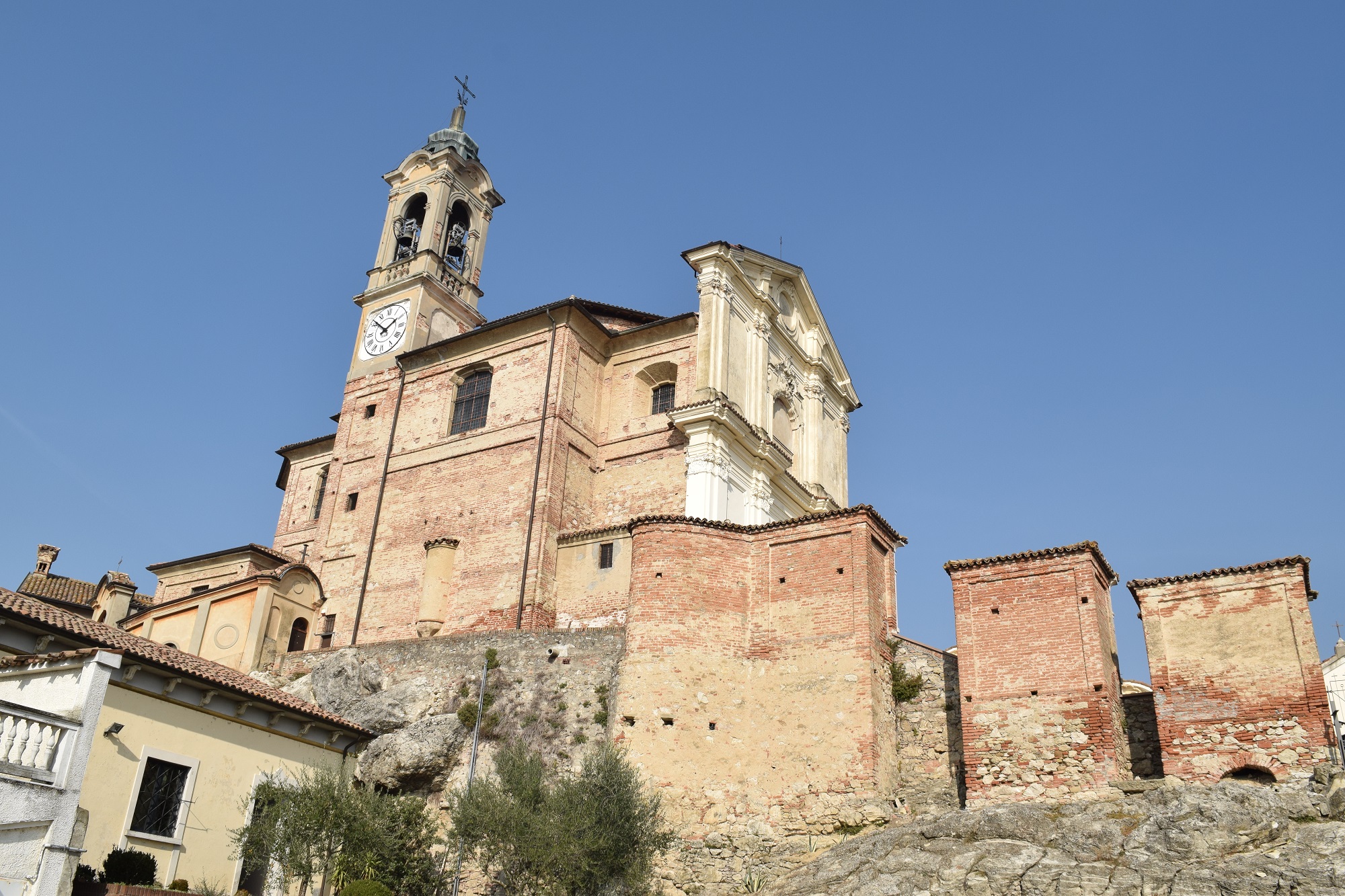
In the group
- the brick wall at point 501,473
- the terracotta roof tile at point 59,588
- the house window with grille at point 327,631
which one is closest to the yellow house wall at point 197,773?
the brick wall at point 501,473

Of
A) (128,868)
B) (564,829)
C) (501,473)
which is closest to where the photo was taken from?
(128,868)

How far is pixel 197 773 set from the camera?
A: 2102 centimetres

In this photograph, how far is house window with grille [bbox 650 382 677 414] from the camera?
1448 inches

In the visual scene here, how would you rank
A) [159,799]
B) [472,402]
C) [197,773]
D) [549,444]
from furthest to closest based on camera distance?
1. [472,402]
2. [549,444]
3. [197,773]
4. [159,799]

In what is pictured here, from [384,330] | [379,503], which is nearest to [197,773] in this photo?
[379,503]

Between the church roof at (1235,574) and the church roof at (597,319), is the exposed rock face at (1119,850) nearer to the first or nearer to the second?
the church roof at (1235,574)

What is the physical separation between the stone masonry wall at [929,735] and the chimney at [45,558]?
43718 mm

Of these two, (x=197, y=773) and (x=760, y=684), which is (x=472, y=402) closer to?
(x=760, y=684)

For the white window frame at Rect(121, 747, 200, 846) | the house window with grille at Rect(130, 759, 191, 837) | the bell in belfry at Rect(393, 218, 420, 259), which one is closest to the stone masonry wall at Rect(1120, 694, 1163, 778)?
the white window frame at Rect(121, 747, 200, 846)

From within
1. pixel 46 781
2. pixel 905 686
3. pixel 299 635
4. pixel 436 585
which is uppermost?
pixel 436 585

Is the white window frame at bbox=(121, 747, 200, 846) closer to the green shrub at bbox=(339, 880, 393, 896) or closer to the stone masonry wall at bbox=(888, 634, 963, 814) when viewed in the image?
the green shrub at bbox=(339, 880, 393, 896)

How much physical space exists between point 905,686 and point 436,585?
1461cm

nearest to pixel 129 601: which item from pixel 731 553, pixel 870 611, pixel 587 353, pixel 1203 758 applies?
pixel 587 353

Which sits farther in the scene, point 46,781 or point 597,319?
point 597,319
